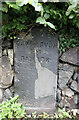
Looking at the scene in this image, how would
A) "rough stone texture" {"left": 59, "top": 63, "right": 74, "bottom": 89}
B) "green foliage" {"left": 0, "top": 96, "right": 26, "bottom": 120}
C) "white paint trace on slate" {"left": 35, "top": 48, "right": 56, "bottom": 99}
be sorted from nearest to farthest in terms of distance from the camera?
"green foliage" {"left": 0, "top": 96, "right": 26, "bottom": 120}, "white paint trace on slate" {"left": 35, "top": 48, "right": 56, "bottom": 99}, "rough stone texture" {"left": 59, "top": 63, "right": 74, "bottom": 89}

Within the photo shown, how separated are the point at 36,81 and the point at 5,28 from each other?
33.3 inches

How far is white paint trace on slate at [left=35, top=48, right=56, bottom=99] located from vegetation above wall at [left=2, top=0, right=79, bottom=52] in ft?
1.35

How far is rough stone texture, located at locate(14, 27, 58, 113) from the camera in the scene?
162 cm

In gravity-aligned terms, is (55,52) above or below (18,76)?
above

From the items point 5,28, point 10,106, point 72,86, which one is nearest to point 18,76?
point 10,106

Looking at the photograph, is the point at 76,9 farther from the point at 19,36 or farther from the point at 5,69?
the point at 5,69

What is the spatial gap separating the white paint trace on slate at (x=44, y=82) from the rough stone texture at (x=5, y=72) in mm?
410

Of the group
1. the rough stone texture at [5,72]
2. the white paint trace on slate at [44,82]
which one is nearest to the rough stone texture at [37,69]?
the white paint trace on slate at [44,82]

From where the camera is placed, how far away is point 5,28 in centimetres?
156

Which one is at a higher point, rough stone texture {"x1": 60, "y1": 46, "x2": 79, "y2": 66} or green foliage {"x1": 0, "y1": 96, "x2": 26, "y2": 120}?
rough stone texture {"x1": 60, "y1": 46, "x2": 79, "y2": 66}

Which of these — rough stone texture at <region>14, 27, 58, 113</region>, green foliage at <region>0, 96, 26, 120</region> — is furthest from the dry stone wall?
green foliage at <region>0, 96, 26, 120</region>

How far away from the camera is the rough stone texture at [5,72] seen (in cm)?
174

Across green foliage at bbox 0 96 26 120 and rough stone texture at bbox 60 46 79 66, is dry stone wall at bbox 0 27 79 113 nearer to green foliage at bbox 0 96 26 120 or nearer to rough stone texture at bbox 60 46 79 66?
rough stone texture at bbox 60 46 79 66

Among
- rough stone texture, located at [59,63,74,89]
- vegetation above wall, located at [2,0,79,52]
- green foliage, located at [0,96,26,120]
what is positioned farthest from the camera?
rough stone texture, located at [59,63,74,89]
